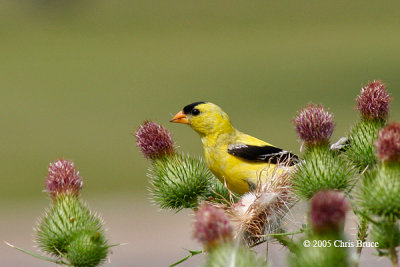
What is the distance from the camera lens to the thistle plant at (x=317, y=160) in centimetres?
320

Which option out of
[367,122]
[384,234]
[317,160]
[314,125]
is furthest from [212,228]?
[367,122]

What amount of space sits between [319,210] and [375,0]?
58.0 metres

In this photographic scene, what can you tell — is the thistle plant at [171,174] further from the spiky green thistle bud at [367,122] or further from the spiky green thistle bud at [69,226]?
the spiky green thistle bud at [367,122]

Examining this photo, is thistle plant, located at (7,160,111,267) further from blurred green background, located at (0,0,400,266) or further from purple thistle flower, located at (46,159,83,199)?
blurred green background, located at (0,0,400,266)

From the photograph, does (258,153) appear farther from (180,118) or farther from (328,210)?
(328,210)

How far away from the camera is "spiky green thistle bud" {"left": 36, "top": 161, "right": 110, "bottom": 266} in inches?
121

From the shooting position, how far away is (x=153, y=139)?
12.7 feet

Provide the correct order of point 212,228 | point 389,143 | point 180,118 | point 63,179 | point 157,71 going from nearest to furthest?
1. point 212,228
2. point 389,143
3. point 63,179
4. point 180,118
5. point 157,71

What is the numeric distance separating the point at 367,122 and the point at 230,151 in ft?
3.64

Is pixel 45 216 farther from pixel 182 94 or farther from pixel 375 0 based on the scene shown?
pixel 375 0

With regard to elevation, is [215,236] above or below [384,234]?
below

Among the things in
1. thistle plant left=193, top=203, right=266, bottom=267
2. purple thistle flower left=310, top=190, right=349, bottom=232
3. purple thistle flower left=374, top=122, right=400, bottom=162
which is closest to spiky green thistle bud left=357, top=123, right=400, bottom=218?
purple thistle flower left=374, top=122, right=400, bottom=162

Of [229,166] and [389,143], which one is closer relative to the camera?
[389,143]

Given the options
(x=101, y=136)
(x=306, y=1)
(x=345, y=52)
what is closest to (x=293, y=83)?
(x=345, y=52)
